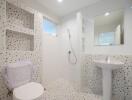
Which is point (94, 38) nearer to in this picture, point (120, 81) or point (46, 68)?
point (120, 81)

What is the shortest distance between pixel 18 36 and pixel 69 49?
5.09 ft

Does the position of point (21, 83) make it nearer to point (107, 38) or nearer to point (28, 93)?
point (28, 93)

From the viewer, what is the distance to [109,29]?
7.23 ft

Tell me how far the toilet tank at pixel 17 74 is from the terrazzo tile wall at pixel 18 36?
9.7 inches

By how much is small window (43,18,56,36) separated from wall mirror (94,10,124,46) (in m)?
1.40

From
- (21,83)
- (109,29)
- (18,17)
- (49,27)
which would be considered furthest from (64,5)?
(21,83)

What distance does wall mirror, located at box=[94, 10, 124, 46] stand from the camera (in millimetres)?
2080

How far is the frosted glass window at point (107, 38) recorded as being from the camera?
2.16m

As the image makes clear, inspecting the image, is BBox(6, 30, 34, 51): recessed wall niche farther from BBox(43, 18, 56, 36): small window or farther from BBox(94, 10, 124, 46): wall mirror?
BBox(94, 10, 124, 46): wall mirror

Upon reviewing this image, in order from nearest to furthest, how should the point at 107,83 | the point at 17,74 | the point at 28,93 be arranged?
the point at 28,93 < the point at 17,74 < the point at 107,83

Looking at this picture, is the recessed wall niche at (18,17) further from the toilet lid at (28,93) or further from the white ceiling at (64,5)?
the toilet lid at (28,93)

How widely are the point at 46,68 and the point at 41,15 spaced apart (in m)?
1.49

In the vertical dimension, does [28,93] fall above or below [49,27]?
below

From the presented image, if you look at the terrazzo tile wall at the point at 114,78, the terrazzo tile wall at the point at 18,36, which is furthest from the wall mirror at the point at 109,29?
the terrazzo tile wall at the point at 18,36
